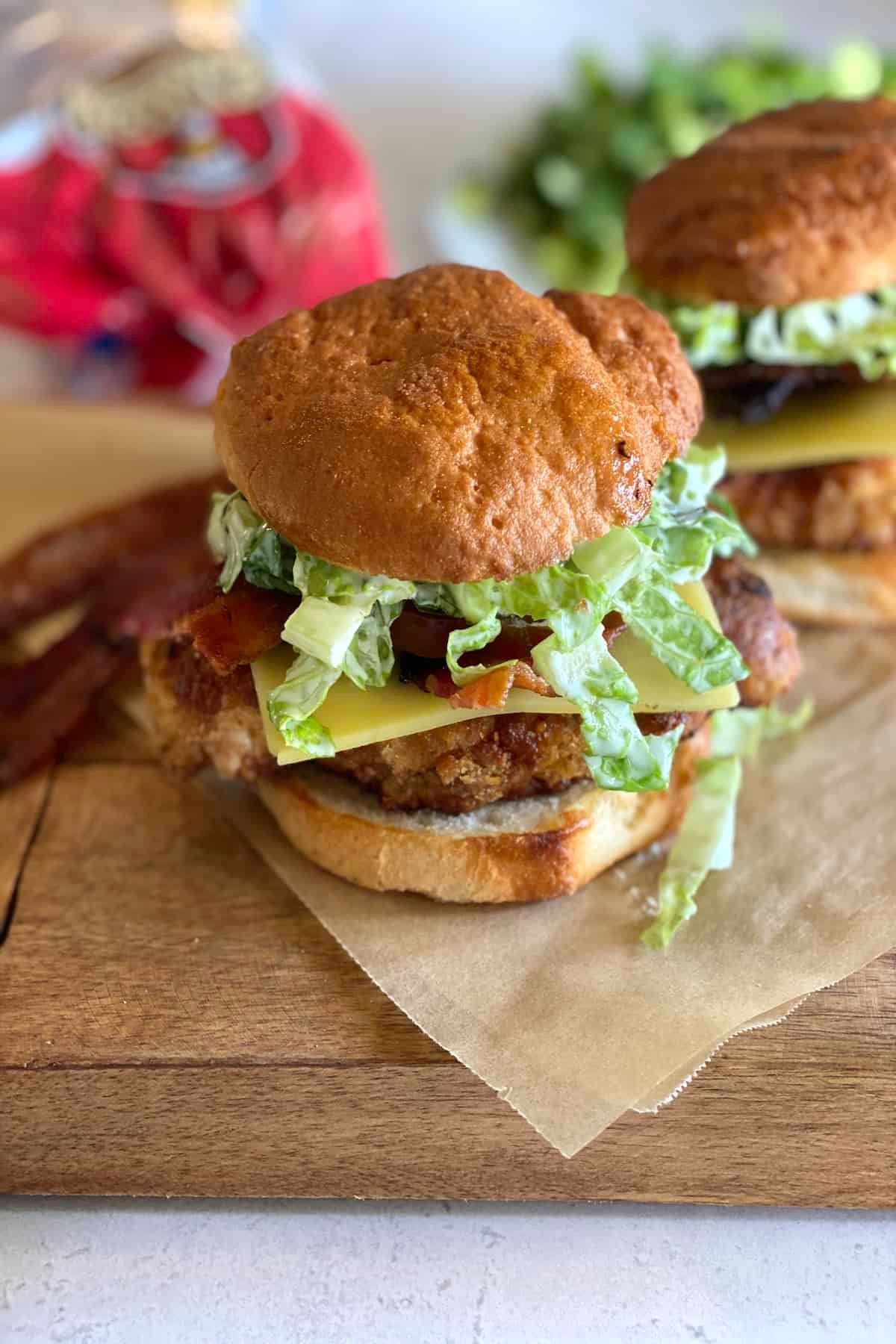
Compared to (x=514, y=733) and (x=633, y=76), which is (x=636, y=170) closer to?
(x=633, y=76)

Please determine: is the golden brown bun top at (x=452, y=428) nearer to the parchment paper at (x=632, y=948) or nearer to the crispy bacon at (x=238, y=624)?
the crispy bacon at (x=238, y=624)

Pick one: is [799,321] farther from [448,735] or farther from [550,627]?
[448,735]

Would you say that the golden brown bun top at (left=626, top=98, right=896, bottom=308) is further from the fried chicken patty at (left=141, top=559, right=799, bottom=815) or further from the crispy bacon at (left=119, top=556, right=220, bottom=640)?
the crispy bacon at (left=119, top=556, right=220, bottom=640)

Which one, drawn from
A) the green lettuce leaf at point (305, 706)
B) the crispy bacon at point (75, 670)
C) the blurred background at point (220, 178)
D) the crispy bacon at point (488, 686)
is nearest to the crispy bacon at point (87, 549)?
the crispy bacon at point (75, 670)

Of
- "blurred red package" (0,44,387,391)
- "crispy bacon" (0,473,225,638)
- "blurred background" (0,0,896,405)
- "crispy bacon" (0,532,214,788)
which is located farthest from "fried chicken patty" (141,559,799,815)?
"blurred red package" (0,44,387,391)

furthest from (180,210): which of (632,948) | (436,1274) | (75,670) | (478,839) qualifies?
(436,1274)

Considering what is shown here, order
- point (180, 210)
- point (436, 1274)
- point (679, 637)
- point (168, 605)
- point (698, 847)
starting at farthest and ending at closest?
point (180, 210) → point (168, 605) → point (698, 847) → point (679, 637) → point (436, 1274)
